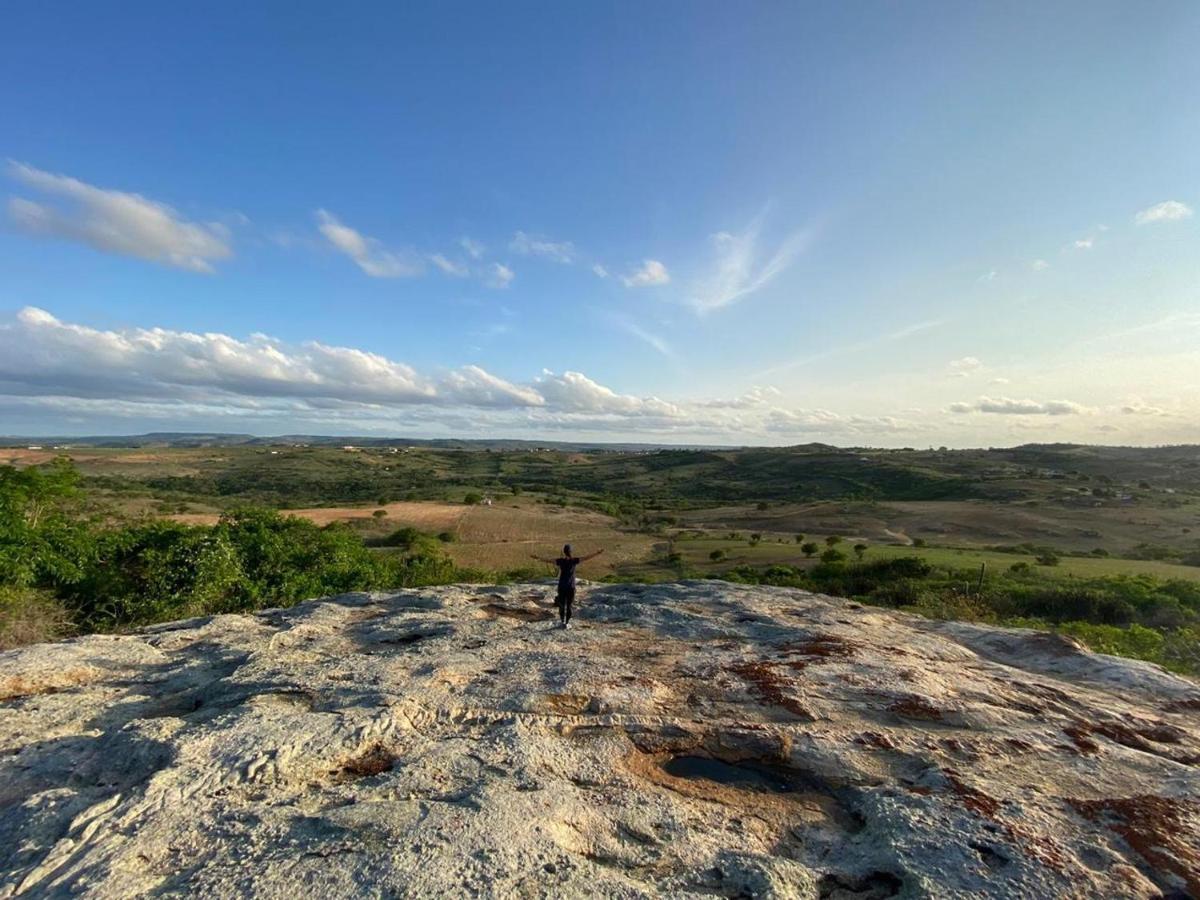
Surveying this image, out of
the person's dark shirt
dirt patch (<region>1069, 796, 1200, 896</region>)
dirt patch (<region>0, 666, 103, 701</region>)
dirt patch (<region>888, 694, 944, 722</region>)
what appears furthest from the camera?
the person's dark shirt

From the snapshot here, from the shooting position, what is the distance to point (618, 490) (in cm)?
10669

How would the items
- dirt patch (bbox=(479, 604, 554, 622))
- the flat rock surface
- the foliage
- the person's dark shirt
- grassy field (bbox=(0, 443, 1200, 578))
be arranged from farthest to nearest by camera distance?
grassy field (bbox=(0, 443, 1200, 578)) → dirt patch (bbox=(479, 604, 554, 622)) → the foliage → the person's dark shirt → the flat rock surface

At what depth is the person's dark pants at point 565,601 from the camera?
12.0 meters

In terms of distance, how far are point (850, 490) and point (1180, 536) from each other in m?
47.9

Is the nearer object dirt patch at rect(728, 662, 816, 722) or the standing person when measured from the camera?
dirt patch at rect(728, 662, 816, 722)

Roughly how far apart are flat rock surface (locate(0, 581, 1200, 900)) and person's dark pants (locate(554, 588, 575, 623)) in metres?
1.55

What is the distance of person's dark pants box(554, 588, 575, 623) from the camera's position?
12.0m

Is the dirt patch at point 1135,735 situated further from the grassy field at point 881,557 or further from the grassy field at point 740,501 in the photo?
the grassy field at point 740,501

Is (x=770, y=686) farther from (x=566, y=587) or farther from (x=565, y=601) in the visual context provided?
(x=565, y=601)

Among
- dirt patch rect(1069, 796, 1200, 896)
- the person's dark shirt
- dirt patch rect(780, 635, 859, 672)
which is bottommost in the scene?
dirt patch rect(780, 635, 859, 672)

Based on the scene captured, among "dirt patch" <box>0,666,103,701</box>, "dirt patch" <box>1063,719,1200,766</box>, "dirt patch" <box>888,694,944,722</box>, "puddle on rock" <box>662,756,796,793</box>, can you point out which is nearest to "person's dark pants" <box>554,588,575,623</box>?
"puddle on rock" <box>662,756,796,793</box>

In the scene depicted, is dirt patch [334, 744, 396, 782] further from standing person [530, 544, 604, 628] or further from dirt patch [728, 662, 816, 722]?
standing person [530, 544, 604, 628]

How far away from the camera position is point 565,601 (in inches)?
479

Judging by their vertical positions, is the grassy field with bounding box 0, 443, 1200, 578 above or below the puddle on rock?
below
